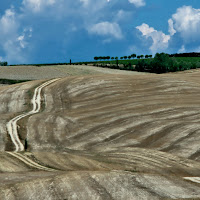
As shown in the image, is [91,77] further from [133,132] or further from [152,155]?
[152,155]

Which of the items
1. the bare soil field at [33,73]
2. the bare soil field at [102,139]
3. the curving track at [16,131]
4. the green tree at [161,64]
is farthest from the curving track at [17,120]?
the green tree at [161,64]

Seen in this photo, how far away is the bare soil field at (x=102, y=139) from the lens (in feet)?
62.9

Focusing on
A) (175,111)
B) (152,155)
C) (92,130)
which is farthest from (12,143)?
(175,111)

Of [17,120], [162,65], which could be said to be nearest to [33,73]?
[162,65]

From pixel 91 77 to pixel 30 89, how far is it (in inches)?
471

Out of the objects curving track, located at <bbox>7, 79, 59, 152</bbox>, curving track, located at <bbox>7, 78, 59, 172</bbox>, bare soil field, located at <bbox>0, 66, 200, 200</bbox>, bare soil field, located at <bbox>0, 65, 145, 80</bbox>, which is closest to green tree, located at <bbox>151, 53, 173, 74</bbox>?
bare soil field, located at <bbox>0, 65, 145, 80</bbox>

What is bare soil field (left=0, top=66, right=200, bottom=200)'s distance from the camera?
62.9 feet

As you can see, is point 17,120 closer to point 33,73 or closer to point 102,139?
point 102,139

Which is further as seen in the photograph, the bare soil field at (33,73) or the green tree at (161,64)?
the green tree at (161,64)

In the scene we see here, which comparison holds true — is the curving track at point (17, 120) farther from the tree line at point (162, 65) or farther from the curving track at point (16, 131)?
the tree line at point (162, 65)

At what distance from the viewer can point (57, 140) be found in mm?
40625

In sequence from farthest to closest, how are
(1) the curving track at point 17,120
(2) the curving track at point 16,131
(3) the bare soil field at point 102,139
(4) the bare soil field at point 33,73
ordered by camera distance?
(4) the bare soil field at point 33,73 < (1) the curving track at point 17,120 < (2) the curving track at point 16,131 < (3) the bare soil field at point 102,139

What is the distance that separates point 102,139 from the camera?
131 feet

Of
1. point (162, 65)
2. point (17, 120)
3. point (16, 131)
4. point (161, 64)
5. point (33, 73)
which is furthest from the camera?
point (161, 64)
